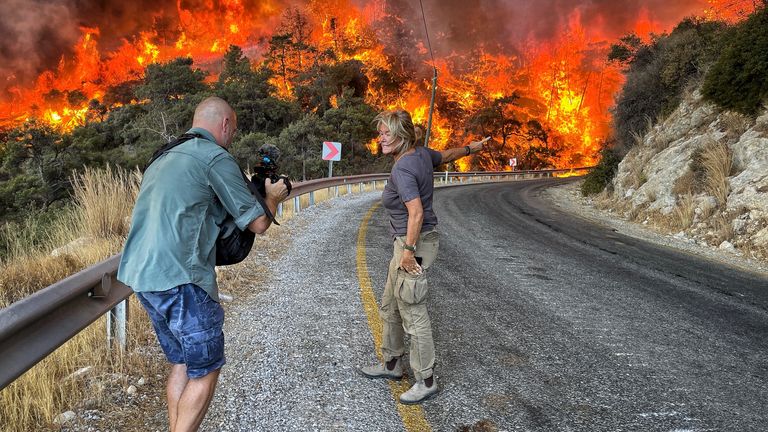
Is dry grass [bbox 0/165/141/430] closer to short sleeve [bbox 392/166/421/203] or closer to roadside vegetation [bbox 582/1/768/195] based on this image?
short sleeve [bbox 392/166/421/203]

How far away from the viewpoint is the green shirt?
76.6 inches

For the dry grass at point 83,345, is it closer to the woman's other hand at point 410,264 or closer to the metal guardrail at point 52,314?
the metal guardrail at point 52,314

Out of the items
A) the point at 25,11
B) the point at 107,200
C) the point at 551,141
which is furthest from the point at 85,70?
the point at 107,200

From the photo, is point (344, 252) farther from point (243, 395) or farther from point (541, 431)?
point (541, 431)

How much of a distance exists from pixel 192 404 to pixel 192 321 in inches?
15.9

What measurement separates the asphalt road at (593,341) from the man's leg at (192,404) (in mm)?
1316

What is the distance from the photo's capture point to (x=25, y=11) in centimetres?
13812

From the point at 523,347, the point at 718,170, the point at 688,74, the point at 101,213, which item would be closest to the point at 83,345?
the point at 523,347

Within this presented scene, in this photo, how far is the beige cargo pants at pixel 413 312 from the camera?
2969 millimetres

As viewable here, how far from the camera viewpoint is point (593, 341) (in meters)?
3.91

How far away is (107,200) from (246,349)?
4.33 m

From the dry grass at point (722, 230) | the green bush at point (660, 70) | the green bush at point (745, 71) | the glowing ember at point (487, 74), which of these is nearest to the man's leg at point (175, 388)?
the dry grass at point (722, 230)

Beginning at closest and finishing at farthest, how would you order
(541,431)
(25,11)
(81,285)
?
(541,431) < (81,285) < (25,11)

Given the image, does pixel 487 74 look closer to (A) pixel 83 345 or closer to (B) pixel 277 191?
(A) pixel 83 345
